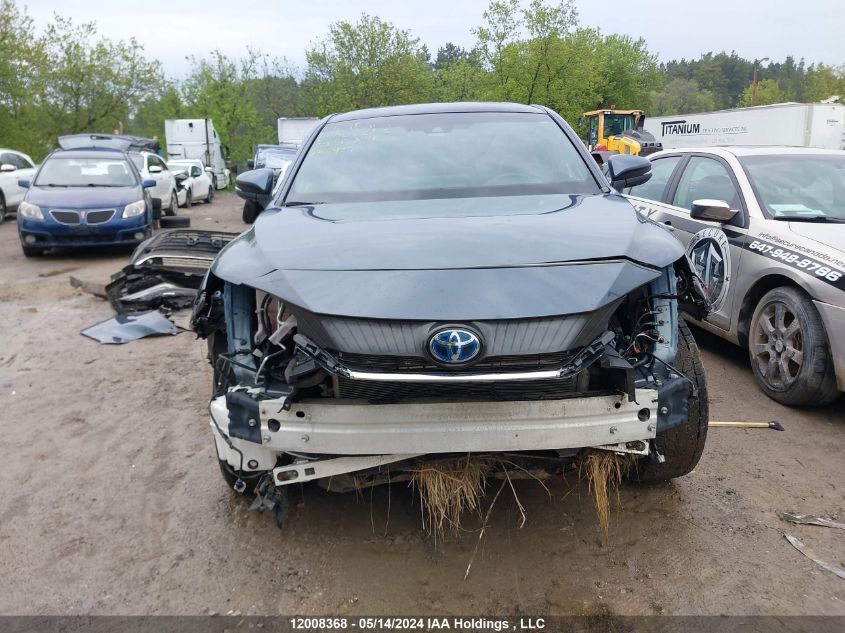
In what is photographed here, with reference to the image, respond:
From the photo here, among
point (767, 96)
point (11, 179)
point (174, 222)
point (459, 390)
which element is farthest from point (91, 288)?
point (767, 96)

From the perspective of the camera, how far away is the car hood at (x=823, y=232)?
4168 millimetres

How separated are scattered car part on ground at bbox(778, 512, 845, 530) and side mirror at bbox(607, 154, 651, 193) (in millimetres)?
1828

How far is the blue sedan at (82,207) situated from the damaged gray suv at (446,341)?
8266mm

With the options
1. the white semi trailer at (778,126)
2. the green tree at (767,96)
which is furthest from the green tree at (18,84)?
the green tree at (767,96)

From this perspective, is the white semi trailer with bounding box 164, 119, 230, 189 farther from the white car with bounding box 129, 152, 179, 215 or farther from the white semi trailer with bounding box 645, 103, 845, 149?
the white semi trailer with bounding box 645, 103, 845, 149

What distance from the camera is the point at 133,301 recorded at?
7062 mm

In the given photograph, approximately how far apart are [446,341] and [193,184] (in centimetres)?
1964

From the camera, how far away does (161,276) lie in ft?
24.4

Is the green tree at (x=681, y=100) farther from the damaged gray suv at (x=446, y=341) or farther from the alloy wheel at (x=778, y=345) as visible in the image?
the damaged gray suv at (x=446, y=341)

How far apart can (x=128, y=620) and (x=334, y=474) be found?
87cm

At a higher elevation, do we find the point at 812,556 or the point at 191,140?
the point at 191,140

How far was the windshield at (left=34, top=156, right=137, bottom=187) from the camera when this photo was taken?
10.9 meters

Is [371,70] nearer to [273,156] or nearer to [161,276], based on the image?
[273,156]

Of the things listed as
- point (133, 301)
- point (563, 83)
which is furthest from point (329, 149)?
point (563, 83)
